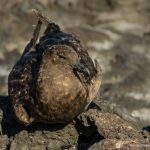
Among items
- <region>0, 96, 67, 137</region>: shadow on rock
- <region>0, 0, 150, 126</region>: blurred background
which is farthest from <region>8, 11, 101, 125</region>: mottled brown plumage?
<region>0, 0, 150, 126</region>: blurred background

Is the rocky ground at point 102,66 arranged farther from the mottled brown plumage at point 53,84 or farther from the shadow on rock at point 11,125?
the mottled brown plumage at point 53,84

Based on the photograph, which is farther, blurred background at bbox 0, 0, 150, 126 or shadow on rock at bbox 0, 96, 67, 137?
blurred background at bbox 0, 0, 150, 126

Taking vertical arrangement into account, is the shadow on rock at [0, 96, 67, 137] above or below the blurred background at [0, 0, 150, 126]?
above

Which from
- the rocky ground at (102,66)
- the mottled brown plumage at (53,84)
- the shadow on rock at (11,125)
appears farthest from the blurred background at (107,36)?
the mottled brown plumage at (53,84)

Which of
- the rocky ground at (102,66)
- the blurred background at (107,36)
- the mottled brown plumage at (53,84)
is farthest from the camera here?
the blurred background at (107,36)

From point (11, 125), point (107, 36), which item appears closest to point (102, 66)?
point (107, 36)

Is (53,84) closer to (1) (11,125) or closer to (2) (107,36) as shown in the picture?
(1) (11,125)

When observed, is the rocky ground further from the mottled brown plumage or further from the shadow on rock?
the mottled brown plumage
